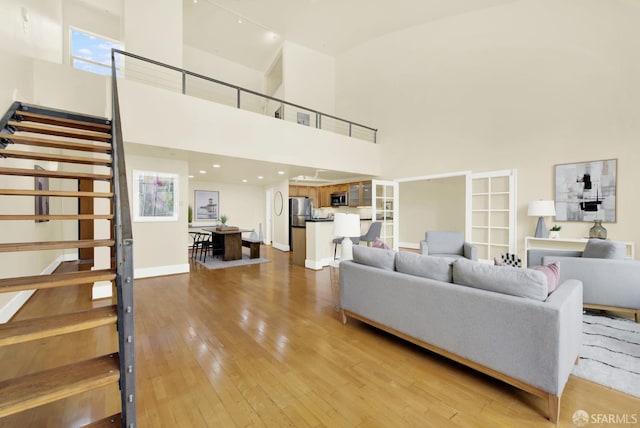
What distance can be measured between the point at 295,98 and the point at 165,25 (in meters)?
3.33

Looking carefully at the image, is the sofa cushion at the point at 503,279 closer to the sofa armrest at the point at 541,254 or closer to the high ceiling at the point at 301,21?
the sofa armrest at the point at 541,254

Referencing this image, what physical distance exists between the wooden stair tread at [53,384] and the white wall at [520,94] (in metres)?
6.18

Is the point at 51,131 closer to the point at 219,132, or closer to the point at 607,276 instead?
the point at 219,132

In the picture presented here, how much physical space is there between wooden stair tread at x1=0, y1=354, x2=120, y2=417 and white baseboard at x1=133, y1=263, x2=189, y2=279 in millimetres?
3869

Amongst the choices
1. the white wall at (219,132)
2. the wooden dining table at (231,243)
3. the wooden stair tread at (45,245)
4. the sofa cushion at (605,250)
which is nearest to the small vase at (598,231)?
the sofa cushion at (605,250)

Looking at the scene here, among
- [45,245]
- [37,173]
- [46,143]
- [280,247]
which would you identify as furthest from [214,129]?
[280,247]

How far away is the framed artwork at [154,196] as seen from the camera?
15.8ft

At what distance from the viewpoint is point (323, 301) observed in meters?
3.67

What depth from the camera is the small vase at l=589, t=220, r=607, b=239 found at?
4.10m

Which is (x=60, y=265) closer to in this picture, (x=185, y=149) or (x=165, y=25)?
(x=185, y=149)

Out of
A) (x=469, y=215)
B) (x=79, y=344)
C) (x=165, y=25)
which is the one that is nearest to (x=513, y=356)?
(x=79, y=344)

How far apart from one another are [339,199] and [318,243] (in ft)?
11.4

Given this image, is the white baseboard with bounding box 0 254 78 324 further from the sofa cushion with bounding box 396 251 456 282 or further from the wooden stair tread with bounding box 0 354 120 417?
the sofa cushion with bounding box 396 251 456 282

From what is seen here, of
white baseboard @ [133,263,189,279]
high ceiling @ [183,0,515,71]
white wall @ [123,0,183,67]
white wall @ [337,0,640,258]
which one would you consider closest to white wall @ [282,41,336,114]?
high ceiling @ [183,0,515,71]
